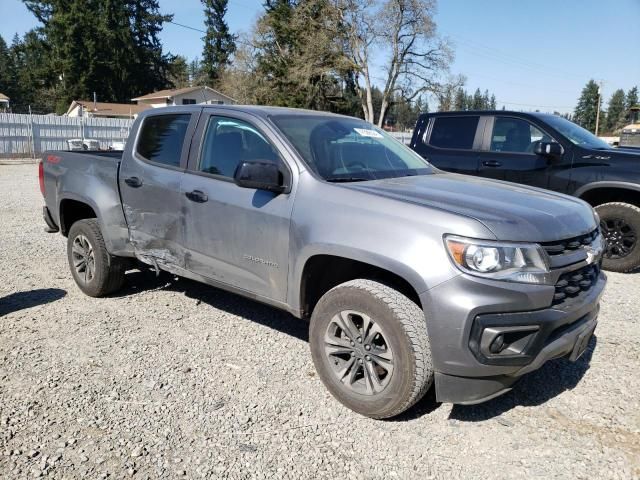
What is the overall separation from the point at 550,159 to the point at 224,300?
14.8ft

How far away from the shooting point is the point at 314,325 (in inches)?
130

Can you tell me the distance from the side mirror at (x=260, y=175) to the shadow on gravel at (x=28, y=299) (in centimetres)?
285

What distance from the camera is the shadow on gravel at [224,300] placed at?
15.0ft

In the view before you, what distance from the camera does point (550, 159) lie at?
22.0 ft

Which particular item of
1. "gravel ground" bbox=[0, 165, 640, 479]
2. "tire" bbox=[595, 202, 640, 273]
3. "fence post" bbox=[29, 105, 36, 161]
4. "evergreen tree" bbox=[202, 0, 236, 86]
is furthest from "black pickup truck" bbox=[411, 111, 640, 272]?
→ "evergreen tree" bbox=[202, 0, 236, 86]

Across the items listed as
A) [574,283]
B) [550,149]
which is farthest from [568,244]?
[550,149]

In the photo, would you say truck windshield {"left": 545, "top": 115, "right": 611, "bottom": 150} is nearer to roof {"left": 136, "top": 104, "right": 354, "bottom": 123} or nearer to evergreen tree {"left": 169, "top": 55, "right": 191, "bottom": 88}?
roof {"left": 136, "top": 104, "right": 354, "bottom": 123}

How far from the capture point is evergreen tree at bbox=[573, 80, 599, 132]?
106188 mm

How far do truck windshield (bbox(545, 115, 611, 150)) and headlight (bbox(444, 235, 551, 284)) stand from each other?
473 centimetres

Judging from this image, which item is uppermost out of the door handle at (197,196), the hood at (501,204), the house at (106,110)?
the house at (106,110)

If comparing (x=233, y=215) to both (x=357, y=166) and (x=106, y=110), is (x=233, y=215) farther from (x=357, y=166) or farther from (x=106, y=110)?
(x=106, y=110)

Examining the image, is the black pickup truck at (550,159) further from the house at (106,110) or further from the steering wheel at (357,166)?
the house at (106,110)

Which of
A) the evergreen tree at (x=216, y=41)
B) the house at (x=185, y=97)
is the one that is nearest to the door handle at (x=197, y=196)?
the house at (x=185, y=97)

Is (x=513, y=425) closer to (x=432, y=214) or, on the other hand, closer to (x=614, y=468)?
(x=614, y=468)
